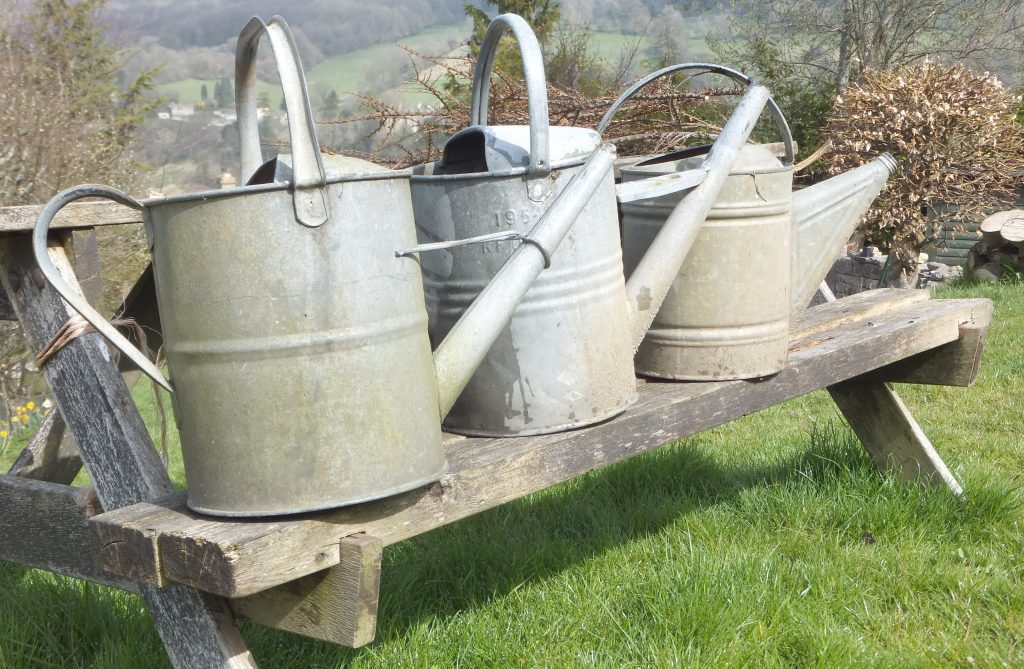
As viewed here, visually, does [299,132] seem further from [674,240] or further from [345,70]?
[345,70]

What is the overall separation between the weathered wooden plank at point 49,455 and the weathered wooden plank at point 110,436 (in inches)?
24.8

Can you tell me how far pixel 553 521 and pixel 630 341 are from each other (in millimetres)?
1016

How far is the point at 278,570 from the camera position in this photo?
1117 mm

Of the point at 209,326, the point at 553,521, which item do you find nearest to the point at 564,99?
the point at 553,521

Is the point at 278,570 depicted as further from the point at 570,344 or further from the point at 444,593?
the point at 444,593

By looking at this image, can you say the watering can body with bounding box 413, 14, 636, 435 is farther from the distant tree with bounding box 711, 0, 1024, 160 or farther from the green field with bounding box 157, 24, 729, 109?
the green field with bounding box 157, 24, 729, 109

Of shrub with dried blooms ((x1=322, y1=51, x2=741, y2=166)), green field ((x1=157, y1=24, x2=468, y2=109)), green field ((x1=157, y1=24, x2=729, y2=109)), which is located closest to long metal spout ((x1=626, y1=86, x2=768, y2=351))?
shrub with dried blooms ((x1=322, y1=51, x2=741, y2=166))

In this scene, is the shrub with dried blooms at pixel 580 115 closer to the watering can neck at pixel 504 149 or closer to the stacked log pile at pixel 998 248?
the stacked log pile at pixel 998 248

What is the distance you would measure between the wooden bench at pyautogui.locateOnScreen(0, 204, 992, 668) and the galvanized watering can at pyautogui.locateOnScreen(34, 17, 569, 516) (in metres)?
0.07

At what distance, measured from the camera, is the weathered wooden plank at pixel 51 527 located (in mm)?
1496

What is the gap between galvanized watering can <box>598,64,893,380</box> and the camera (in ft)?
5.96

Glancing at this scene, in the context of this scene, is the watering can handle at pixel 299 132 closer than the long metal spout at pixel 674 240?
Yes

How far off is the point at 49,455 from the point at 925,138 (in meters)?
6.10

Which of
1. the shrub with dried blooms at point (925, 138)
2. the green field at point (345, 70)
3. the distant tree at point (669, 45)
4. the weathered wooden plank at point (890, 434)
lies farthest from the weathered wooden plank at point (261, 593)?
the green field at point (345, 70)
